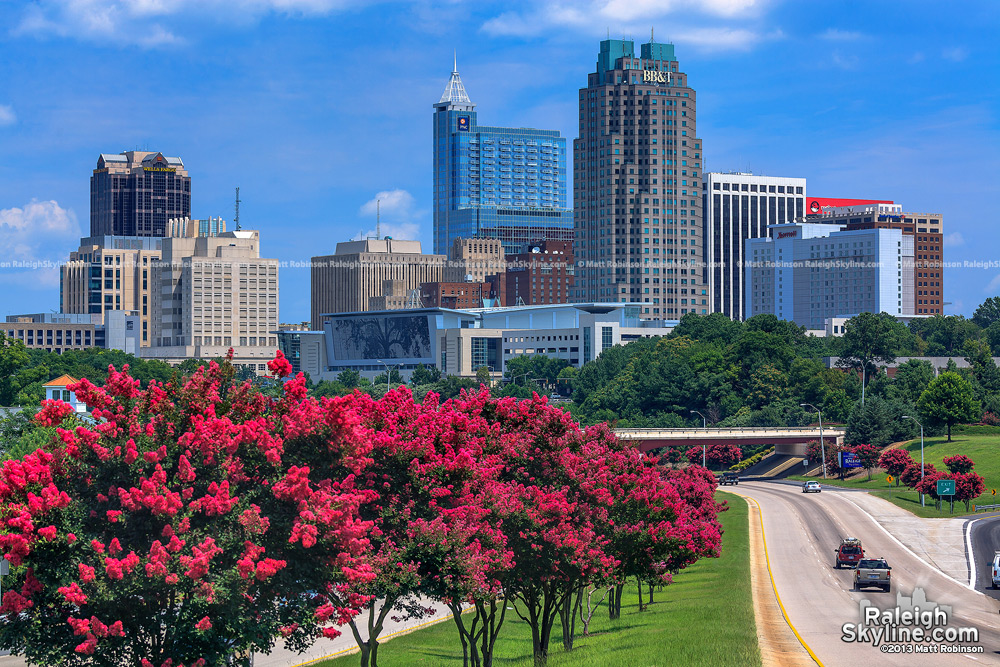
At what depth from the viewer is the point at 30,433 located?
301 ft

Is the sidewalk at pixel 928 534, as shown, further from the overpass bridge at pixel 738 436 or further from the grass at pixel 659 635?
the overpass bridge at pixel 738 436

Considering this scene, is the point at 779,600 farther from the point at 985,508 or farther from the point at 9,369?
the point at 9,369

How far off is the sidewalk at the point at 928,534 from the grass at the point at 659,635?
11.5 m

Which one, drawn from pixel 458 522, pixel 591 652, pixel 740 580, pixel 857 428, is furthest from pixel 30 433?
pixel 857 428

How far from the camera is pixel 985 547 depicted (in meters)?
88.4

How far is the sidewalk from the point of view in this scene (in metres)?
79.0

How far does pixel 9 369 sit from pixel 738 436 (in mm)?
100493

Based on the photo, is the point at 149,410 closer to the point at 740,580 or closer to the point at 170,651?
the point at 170,651

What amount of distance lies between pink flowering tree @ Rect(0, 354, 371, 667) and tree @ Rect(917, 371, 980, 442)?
15162 centimetres

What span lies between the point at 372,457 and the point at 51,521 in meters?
8.90

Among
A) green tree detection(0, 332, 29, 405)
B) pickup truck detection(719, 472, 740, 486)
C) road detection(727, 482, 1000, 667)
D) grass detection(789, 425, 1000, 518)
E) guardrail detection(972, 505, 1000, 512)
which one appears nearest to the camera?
road detection(727, 482, 1000, 667)

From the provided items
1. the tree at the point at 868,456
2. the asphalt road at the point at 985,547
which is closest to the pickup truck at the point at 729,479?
the tree at the point at 868,456

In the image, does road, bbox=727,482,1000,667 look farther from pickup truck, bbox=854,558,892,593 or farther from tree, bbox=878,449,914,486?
tree, bbox=878,449,914,486

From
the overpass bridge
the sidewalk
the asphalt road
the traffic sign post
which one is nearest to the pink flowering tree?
the asphalt road
